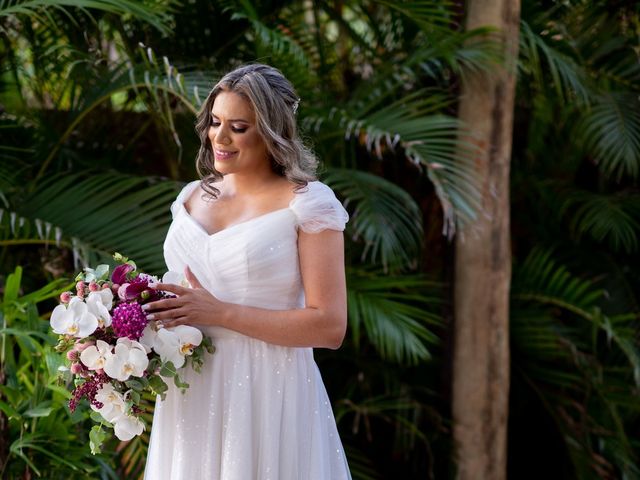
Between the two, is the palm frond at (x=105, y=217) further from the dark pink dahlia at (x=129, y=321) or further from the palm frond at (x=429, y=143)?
the dark pink dahlia at (x=129, y=321)

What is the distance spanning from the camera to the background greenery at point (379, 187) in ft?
12.5

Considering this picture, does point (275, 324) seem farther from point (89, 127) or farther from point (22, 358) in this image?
point (89, 127)

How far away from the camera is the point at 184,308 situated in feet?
7.18

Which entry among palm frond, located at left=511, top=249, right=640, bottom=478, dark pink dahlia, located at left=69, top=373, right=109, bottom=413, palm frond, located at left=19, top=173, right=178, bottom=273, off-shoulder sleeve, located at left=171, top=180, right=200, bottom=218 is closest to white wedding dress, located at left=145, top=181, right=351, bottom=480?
off-shoulder sleeve, located at left=171, top=180, right=200, bottom=218

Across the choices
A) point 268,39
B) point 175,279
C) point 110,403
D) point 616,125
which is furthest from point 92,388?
point 616,125

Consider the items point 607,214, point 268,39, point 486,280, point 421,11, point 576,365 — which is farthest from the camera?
point 607,214

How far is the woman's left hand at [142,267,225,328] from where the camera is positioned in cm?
217

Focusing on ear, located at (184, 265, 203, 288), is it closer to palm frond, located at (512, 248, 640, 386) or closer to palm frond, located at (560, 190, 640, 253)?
palm frond, located at (512, 248, 640, 386)

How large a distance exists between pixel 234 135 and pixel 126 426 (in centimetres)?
69

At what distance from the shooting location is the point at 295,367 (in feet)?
7.89

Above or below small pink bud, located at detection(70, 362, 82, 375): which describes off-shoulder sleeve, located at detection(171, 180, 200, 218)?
above

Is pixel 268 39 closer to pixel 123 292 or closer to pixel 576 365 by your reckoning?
pixel 123 292

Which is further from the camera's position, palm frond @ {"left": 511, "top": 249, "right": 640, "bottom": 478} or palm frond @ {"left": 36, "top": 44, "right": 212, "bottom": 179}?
palm frond @ {"left": 511, "top": 249, "right": 640, "bottom": 478}

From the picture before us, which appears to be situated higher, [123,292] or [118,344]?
[123,292]
